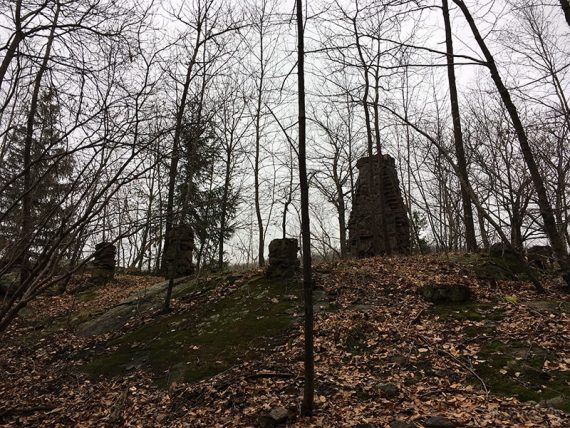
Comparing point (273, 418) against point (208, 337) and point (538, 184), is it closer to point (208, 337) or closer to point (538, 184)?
point (208, 337)

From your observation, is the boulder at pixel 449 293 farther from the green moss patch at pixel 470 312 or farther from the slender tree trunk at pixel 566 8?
the slender tree trunk at pixel 566 8

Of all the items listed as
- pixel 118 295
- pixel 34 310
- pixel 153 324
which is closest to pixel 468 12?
pixel 153 324

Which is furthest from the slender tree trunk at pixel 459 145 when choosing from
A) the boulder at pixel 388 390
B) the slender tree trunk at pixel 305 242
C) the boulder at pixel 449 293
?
the boulder at pixel 388 390

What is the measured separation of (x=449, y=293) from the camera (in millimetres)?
7719

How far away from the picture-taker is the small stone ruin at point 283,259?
10492 millimetres

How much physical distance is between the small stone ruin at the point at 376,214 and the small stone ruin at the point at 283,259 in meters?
5.16

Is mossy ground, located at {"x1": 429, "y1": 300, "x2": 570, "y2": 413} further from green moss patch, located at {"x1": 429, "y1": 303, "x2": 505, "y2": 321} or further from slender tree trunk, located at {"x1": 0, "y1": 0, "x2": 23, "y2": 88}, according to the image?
slender tree trunk, located at {"x1": 0, "y1": 0, "x2": 23, "y2": 88}

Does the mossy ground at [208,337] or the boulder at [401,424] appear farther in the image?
the mossy ground at [208,337]

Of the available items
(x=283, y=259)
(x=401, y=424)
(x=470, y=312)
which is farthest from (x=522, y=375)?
(x=283, y=259)

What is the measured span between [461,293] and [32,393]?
7827 mm

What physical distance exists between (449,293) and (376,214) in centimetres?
777

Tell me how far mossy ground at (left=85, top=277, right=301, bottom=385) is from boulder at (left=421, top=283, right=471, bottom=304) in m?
2.86

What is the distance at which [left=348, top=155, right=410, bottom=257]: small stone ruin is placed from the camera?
601 inches

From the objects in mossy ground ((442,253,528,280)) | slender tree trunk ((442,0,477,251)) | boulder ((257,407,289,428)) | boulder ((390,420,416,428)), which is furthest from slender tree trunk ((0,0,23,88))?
slender tree trunk ((442,0,477,251))
